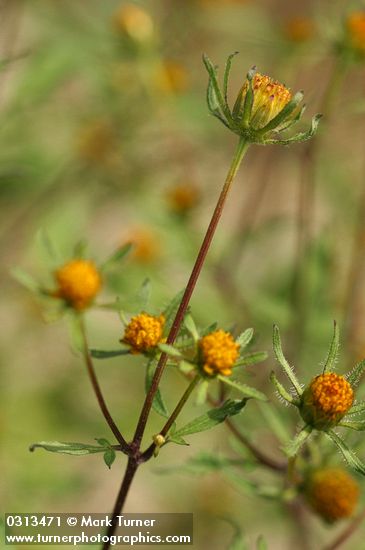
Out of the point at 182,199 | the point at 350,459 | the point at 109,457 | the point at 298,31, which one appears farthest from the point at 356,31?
the point at 109,457

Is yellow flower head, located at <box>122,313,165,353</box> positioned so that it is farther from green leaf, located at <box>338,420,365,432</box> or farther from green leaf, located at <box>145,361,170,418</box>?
green leaf, located at <box>338,420,365,432</box>

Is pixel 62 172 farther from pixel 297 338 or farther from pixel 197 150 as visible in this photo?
pixel 297 338

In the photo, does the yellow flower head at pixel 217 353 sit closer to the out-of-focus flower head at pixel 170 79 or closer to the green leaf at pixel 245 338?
the green leaf at pixel 245 338

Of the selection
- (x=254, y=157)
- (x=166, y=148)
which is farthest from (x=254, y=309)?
(x=254, y=157)

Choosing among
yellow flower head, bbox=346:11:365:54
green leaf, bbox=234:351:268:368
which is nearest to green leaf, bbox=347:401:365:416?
green leaf, bbox=234:351:268:368

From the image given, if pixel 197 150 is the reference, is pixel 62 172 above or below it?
below
